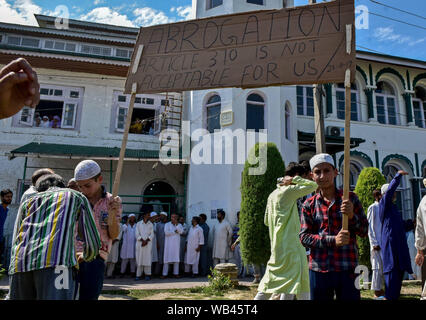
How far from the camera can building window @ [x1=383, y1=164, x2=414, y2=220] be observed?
14.4 meters

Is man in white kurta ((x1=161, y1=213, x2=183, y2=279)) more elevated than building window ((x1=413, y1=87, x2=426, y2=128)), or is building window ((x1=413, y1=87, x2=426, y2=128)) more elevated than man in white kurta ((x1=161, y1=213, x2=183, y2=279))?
building window ((x1=413, y1=87, x2=426, y2=128))

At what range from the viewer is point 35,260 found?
2.16 metres

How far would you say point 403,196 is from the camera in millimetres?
14617

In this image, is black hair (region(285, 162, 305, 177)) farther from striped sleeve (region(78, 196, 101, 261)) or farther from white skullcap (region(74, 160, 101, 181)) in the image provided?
striped sleeve (region(78, 196, 101, 261))

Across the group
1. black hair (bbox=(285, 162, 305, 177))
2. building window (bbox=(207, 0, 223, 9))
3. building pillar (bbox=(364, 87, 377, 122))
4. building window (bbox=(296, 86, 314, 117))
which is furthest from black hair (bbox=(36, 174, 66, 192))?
building pillar (bbox=(364, 87, 377, 122))

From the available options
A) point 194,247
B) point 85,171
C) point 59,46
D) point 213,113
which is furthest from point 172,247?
point 59,46

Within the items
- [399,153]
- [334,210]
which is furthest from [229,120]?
[334,210]

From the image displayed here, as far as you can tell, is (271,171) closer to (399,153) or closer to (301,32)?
(301,32)

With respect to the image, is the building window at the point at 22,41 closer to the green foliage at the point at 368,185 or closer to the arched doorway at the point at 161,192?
the arched doorway at the point at 161,192

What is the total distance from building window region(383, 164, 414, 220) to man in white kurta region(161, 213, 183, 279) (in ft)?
30.7

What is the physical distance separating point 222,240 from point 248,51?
302 inches

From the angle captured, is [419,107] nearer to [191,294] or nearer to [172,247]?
[172,247]

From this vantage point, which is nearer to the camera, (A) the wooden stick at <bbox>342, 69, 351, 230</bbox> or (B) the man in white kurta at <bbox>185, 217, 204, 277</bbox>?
(A) the wooden stick at <bbox>342, 69, 351, 230</bbox>

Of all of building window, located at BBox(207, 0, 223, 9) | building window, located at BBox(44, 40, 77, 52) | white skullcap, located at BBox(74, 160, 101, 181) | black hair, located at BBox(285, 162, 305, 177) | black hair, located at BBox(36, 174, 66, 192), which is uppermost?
building window, located at BBox(207, 0, 223, 9)
